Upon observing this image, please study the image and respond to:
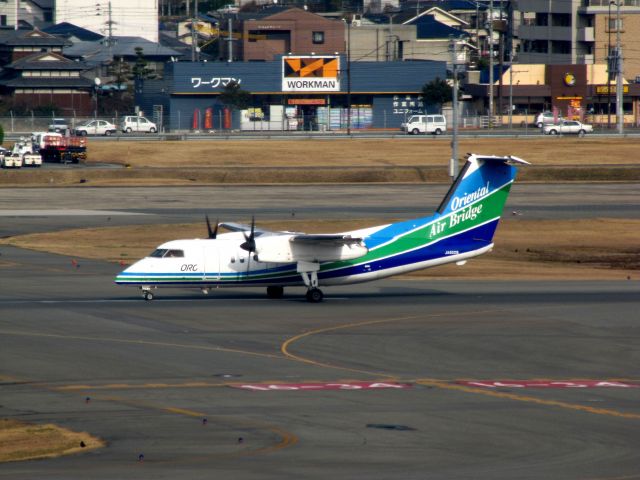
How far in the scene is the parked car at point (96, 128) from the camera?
121m

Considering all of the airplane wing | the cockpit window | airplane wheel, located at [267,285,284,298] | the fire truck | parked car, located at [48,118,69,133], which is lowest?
airplane wheel, located at [267,285,284,298]

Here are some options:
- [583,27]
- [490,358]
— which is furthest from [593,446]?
[583,27]

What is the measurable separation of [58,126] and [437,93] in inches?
1798

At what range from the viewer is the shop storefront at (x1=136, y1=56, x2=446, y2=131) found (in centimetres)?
13412

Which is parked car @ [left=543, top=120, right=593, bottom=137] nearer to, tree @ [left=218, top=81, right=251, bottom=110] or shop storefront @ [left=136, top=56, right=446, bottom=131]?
shop storefront @ [left=136, top=56, right=446, bottom=131]

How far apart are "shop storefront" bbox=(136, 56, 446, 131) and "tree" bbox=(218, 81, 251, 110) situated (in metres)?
0.79

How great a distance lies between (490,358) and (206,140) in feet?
266

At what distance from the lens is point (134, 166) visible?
312ft

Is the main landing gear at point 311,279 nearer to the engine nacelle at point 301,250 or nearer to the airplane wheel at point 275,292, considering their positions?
the engine nacelle at point 301,250

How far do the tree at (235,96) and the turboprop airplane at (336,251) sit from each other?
90.5 meters

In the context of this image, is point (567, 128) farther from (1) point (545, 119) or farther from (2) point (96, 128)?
(2) point (96, 128)

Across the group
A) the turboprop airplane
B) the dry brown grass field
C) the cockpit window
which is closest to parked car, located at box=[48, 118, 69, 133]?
the cockpit window

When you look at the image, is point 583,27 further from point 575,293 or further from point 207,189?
point 575,293

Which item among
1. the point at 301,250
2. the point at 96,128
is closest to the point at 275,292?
the point at 301,250
